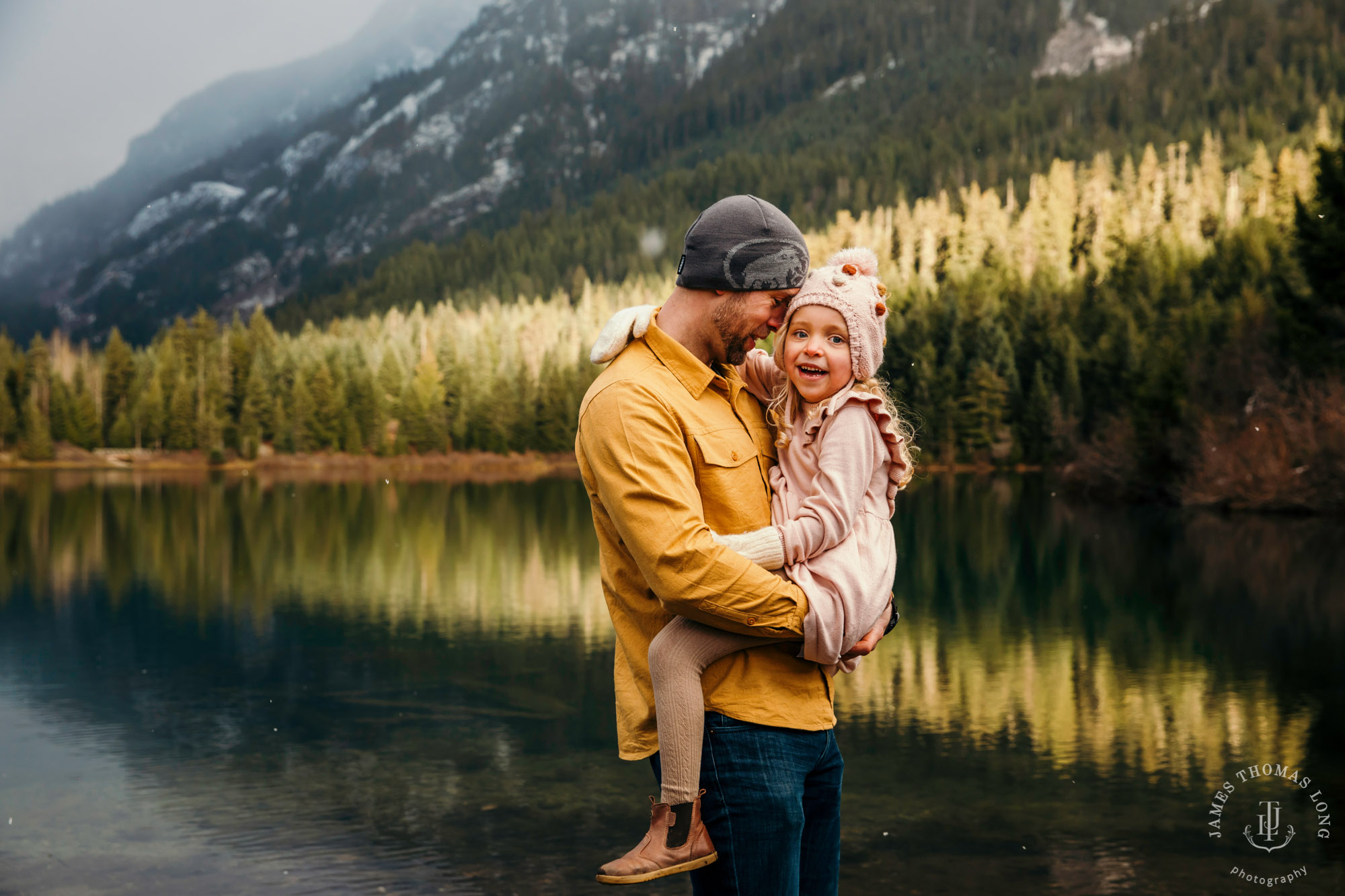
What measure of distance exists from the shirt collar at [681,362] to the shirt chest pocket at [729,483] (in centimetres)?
15

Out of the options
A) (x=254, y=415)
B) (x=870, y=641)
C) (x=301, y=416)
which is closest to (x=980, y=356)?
(x=301, y=416)

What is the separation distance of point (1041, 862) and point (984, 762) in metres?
2.62

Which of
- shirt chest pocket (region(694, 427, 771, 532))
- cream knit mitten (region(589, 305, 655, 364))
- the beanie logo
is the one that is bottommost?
shirt chest pocket (region(694, 427, 771, 532))

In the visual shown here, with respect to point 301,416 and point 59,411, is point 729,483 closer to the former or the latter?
point 301,416

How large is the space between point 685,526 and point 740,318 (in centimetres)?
74

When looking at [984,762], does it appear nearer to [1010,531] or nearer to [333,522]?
[1010,531]

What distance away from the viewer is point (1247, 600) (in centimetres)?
2108

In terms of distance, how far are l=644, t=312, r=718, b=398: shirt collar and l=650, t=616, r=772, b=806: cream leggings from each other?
27.1 inches

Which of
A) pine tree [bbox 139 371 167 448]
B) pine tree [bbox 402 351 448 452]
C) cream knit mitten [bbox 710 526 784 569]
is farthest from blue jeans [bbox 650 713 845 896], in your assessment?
pine tree [bbox 139 371 167 448]

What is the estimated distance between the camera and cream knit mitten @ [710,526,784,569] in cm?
332

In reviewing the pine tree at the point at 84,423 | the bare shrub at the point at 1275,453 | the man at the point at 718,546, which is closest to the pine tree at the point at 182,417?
the pine tree at the point at 84,423

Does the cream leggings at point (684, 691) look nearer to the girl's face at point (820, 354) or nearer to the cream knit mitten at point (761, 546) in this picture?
the cream knit mitten at point (761, 546)

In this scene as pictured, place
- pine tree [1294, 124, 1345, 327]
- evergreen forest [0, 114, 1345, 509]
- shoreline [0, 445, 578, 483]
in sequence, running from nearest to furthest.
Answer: pine tree [1294, 124, 1345, 327]
evergreen forest [0, 114, 1345, 509]
shoreline [0, 445, 578, 483]

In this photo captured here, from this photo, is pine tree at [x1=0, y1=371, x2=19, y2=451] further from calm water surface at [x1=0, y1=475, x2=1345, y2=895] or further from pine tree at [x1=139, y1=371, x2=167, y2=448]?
calm water surface at [x1=0, y1=475, x2=1345, y2=895]
